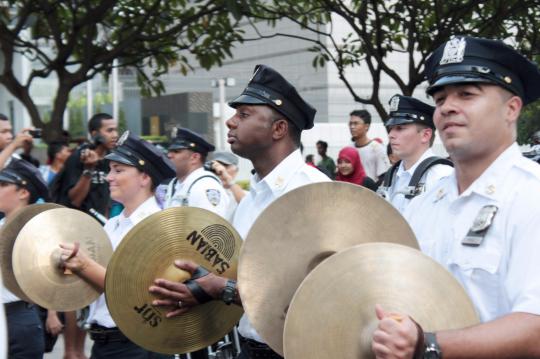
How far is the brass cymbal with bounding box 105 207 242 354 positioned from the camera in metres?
3.60

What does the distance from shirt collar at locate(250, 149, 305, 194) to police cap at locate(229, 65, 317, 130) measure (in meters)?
0.16

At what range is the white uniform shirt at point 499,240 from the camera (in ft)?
7.37

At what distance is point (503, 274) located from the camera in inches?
91.4

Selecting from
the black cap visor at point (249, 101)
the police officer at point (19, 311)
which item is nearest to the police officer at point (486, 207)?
the black cap visor at point (249, 101)

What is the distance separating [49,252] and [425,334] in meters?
2.72

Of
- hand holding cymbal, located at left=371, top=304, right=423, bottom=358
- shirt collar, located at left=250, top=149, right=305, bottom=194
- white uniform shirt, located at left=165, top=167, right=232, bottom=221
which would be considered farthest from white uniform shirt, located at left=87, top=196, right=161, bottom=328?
hand holding cymbal, located at left=371, top=304, right=423, bottom=358

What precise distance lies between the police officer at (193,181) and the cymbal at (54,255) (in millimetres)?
1770

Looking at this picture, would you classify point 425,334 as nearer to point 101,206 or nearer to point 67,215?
point 67,215

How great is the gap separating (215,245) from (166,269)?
228 millimetres

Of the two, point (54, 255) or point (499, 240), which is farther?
point (54, 255)

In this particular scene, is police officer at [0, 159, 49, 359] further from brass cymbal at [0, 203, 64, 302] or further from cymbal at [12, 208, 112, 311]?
cymbal at [12, 208, 112, 311]

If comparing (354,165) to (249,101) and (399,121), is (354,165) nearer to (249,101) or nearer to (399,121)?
(399,121)

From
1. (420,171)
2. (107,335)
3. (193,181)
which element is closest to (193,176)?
(193,181)

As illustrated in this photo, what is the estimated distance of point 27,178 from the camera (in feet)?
18.5
